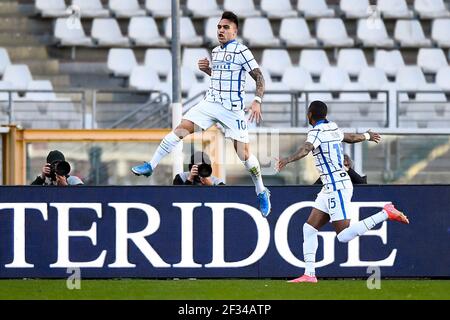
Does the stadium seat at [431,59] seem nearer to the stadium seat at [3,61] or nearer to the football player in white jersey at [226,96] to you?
the stadium seat at [3,61]

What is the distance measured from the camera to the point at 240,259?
47.6ft

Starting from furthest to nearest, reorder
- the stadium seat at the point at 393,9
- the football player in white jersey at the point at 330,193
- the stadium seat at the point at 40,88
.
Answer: the stadium seat at the point at 393,9, the stadium seat at the point at 40,88, the football player in white jersey at the point at 330,193

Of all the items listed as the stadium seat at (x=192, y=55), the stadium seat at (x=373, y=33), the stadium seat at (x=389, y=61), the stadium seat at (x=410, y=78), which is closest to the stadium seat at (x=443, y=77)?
the stadium seat at (x=410, y=78)

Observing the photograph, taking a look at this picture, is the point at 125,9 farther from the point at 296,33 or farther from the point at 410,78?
the point at 410,78

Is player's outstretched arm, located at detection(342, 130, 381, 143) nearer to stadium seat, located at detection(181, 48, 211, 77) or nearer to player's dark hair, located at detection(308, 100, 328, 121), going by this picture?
player's dark hair, located at detection(308, 100, 328, 121)

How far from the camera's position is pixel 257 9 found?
982 inches

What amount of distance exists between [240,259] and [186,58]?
9.43 meters

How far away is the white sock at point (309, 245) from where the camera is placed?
13.5 m

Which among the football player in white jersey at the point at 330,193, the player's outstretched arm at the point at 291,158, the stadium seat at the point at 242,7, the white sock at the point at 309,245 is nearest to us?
the player's outstretched arm at the point at 291,158

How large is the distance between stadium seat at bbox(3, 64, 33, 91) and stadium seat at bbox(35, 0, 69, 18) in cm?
143

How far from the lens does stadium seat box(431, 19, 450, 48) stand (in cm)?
2480

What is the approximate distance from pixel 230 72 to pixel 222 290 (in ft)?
6.42

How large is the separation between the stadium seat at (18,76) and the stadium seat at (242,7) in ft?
12.4
